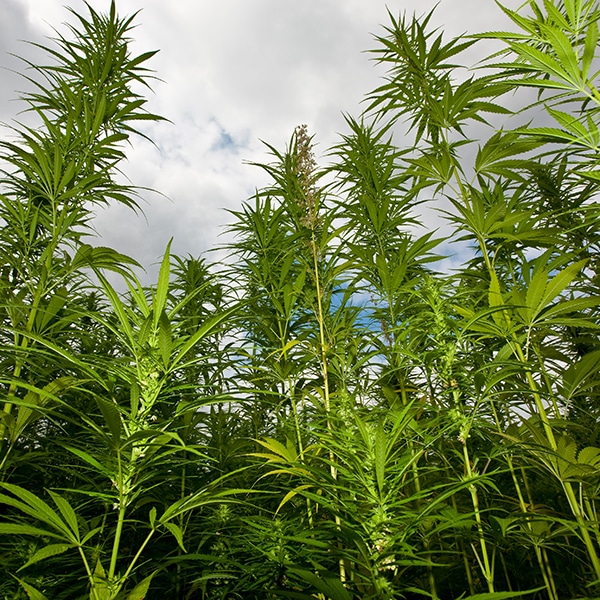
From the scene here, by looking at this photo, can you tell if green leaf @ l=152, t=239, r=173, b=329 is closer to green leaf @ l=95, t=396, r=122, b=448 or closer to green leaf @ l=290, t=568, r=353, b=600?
→ green leaf @ l=95, t=396, r=122, b=448

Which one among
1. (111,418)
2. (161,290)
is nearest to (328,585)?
(111,418)

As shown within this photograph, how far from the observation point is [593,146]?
0.83 metres

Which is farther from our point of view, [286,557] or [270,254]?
[270,254]

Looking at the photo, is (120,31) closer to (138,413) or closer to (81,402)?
(81,402)

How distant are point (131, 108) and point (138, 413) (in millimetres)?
1929

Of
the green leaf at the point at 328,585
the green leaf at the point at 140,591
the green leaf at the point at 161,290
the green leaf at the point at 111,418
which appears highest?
the green leaf at the point at 161,290

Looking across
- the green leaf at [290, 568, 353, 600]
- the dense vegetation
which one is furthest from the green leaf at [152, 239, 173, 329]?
the green leaf at [290, 568, 353, 600]

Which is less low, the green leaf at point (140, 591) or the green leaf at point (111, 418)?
the green leaf at point (111, 418)

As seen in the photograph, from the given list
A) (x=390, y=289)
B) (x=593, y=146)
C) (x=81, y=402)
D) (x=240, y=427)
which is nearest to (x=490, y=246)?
(x=390, y=289)

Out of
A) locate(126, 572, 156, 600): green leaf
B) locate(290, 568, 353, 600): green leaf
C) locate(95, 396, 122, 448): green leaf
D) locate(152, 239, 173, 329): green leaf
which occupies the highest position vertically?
locate(152, 239, 173, 329): green leaf

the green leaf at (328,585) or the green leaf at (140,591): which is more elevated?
the green leaf at (140,591)

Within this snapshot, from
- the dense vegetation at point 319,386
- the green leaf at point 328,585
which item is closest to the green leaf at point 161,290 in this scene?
the dense vegetation at point 319,386

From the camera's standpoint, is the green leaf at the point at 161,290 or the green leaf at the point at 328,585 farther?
the green leaf at the point at 161,290

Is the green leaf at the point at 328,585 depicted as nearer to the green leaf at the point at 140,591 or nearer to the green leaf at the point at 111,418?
the green leaf at the point at 140,591
